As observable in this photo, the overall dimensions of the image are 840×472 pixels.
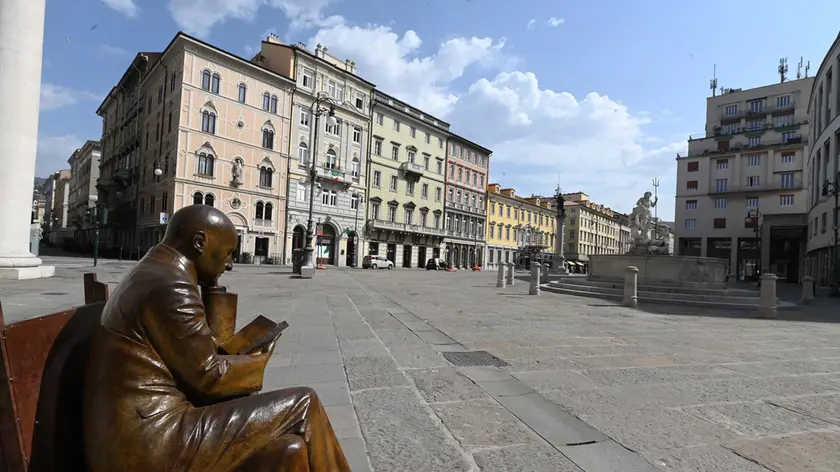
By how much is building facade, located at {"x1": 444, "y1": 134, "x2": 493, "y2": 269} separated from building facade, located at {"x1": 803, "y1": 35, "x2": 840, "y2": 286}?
113ft

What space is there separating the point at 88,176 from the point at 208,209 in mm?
83643

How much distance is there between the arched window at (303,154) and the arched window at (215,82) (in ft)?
27.6

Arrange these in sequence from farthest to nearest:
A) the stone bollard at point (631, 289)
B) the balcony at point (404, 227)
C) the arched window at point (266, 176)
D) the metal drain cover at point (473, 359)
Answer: the balcony at point (404, 227) → the arched window at point (266, 176) → the stone bollard at point (631, 289) → the metal drain cover at point (473, 359)

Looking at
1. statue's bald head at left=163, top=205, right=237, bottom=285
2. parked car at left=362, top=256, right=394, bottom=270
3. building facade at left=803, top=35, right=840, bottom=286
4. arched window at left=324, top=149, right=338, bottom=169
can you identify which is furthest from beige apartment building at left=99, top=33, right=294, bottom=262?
building facade at left=803, top=35, right=840, bottom=286

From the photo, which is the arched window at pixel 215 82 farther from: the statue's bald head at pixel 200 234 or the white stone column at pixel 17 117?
the statue's bald head at pixel 200 234

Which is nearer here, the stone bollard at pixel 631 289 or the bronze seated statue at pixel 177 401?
the bronze seated statue at pixel 177 401

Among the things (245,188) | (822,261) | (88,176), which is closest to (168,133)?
(245,188)

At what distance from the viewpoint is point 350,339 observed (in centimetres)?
643

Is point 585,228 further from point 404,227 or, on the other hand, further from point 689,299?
point 689,299

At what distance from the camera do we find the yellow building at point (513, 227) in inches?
2484

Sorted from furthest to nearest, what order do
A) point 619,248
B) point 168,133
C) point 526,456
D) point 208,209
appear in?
point 619,248 < point 168,133 < point 526,456 < point 208,209

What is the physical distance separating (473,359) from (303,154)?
126 feet

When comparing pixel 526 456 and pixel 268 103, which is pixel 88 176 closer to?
pixel 268 103

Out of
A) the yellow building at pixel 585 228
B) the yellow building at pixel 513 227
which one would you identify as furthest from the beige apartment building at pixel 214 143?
the yellow building at pixel 585 228
